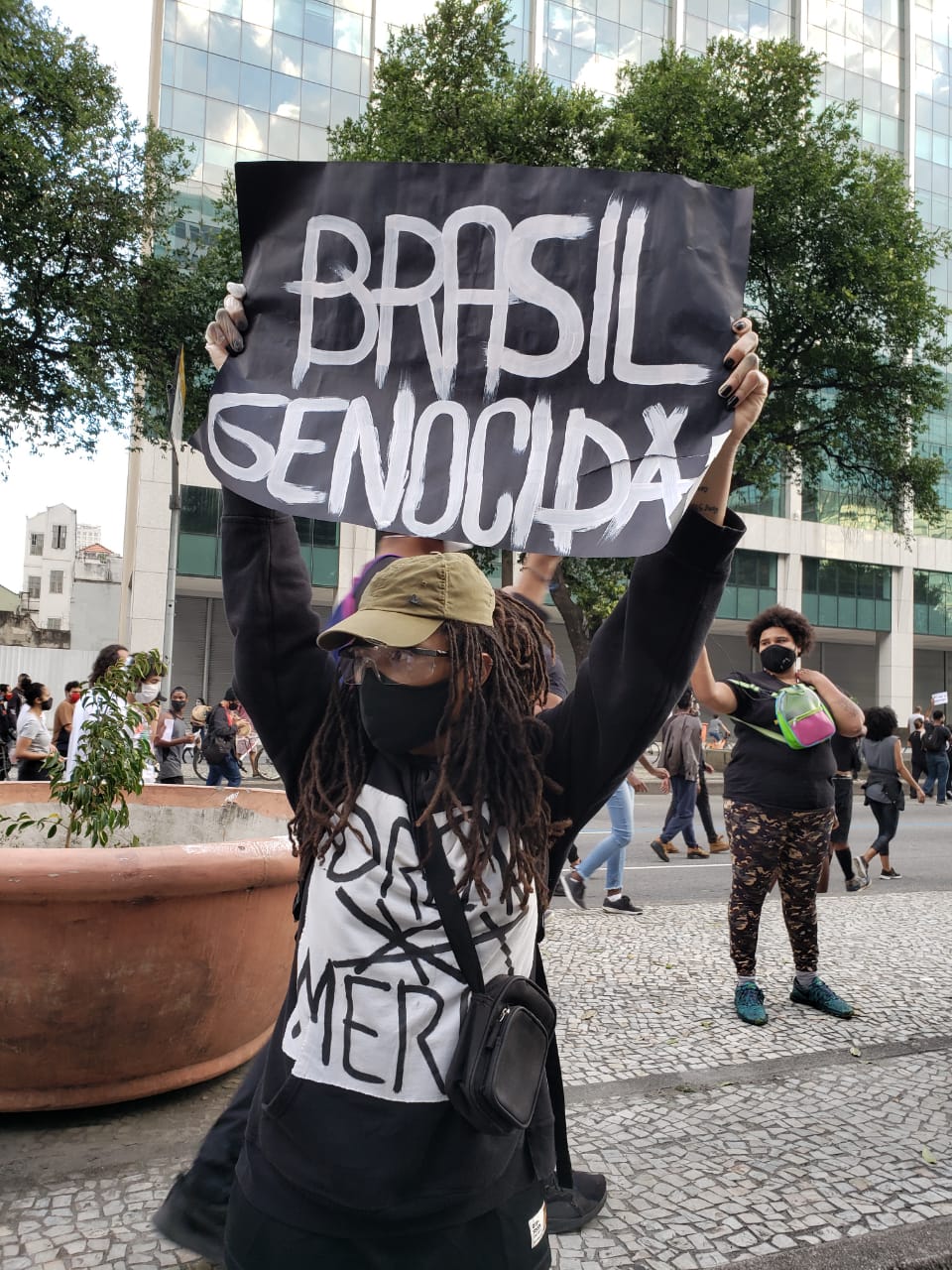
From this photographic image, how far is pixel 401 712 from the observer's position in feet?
5.44

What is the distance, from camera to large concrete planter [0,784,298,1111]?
311 centimetres

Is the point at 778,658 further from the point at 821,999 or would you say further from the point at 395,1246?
the point at 395,1246

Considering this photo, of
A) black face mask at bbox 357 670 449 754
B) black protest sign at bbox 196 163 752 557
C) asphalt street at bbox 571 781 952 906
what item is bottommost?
asphalt street at bbox 571 781 952 906

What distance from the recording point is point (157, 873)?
318 cm

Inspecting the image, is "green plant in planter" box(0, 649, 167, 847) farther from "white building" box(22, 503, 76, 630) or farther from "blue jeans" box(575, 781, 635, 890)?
"white building" box(22, 503, 76, 630)

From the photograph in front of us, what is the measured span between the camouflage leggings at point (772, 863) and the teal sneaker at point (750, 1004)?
0.09 metres

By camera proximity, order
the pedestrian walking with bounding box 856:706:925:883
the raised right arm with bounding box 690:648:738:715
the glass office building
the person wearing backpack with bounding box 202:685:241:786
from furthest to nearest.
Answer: the glass office building
the person wearing backpack with bounding box 202:685:241:786
the pedestrian walking with bounding box 856:706:925:883
the raised right arm with bounding box 690:648:738:715

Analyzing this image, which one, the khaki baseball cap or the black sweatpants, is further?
the khaki baseball cap

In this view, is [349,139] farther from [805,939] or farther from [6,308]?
[805,939]

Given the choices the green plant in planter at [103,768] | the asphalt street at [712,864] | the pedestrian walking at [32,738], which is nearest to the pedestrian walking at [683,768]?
the asphalt street at [712,864]

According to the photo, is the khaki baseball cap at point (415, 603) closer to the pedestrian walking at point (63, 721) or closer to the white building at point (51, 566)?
the pedestrian walking at point (63, 721)

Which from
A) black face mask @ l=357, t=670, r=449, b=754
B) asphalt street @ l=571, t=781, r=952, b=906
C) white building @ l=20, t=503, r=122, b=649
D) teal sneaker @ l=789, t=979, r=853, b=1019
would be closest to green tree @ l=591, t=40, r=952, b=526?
asphalt street @ l=571, t=781, r=952, b=906

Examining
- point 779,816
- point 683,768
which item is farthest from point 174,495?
point 779,816

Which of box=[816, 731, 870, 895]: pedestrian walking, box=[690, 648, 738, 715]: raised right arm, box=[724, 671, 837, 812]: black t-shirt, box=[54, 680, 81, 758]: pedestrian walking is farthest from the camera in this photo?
box=[54, 680, 81, 758]: pedestrian walking
